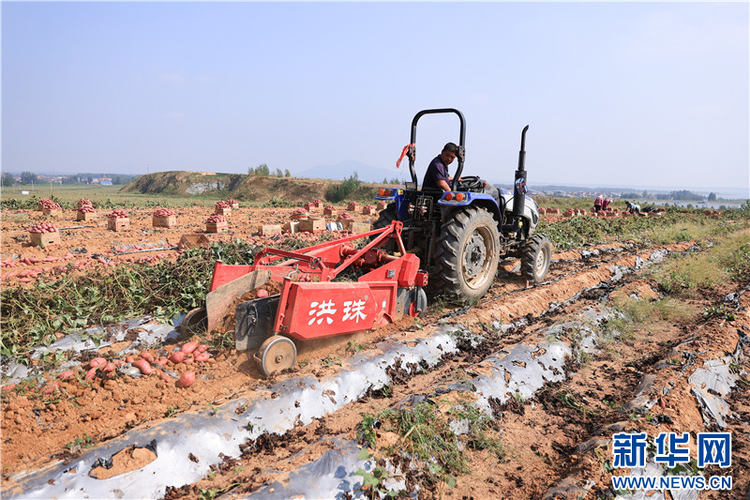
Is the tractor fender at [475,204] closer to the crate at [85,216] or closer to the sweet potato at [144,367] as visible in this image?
the sweet potato at [144,367]

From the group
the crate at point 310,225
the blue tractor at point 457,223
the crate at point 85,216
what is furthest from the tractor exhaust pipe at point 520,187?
the crate at point 85,216

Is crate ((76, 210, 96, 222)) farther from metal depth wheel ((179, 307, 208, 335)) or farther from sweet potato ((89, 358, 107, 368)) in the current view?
sweet potato ((89, 358, 107, 368))

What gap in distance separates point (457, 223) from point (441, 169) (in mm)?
761

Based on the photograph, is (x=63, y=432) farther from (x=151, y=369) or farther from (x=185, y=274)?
(x=185, y=274)

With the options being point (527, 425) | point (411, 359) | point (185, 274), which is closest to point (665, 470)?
point (527, 425)

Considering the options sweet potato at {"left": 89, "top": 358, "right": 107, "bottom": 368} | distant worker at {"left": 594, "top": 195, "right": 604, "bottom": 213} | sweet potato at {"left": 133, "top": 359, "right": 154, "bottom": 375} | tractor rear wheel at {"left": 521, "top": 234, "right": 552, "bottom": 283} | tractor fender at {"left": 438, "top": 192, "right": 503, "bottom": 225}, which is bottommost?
sweet potato at {"left": 133, "top": 359, "right": 154, "bottom": 375}

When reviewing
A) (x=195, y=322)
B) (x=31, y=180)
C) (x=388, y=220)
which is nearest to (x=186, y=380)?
(x=195, y=322)

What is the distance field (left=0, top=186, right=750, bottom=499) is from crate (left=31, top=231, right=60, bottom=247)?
9.71 feet

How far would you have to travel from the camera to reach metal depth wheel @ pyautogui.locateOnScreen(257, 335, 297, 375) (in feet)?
12.5

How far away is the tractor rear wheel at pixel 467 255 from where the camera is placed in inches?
215

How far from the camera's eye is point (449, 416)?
3.29 m

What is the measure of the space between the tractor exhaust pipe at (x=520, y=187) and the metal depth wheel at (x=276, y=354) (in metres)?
4.34

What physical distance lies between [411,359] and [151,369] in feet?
7.98

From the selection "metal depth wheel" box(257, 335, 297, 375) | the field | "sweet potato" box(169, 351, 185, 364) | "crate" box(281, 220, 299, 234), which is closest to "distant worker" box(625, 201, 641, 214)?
the field
